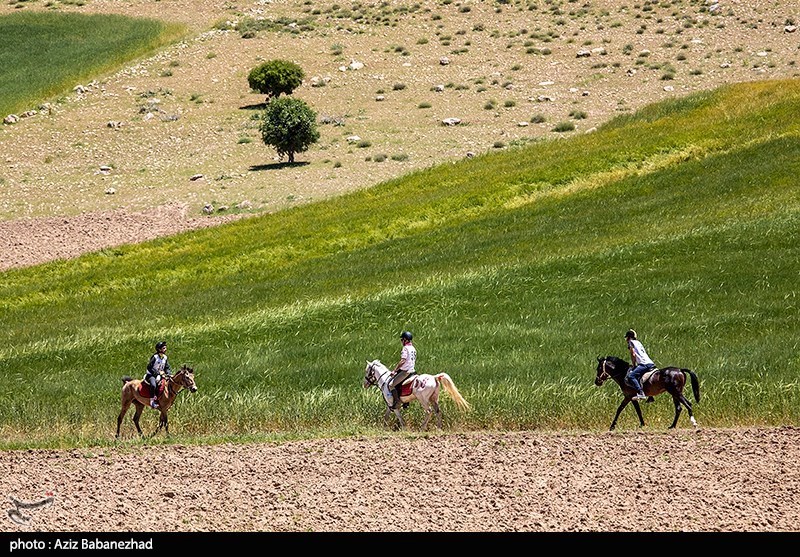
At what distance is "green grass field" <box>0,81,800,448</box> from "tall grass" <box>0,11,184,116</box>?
42885mm

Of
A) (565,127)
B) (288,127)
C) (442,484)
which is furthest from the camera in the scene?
(565,127)

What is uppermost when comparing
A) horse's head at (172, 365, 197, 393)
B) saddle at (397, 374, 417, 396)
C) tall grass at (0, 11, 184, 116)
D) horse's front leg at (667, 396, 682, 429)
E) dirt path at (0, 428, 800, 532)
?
tall grass at (0, 11, 184, 116)

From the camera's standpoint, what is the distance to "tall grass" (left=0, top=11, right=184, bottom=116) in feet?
294

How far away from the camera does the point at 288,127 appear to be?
6719 cm

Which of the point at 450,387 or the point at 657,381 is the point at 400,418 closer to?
the point at 450,387

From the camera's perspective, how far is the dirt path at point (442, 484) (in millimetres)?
17609

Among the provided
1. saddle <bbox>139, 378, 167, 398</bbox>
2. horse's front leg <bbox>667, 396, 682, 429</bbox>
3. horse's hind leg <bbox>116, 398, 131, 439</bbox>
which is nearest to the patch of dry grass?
horse's hind leg <bbox>116, 398, 131, 439</bbox>

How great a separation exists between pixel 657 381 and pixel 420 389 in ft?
14.4

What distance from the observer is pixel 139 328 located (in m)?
34.4

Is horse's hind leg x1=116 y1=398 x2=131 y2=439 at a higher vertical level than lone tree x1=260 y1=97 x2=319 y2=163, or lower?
lower

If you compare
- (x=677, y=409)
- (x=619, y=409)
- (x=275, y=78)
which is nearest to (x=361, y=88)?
(x=275, y=78)

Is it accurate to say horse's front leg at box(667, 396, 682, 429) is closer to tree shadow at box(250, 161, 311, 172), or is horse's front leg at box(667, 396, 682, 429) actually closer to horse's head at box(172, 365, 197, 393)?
horse's head at box(172, 365, 197, 393)
